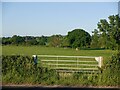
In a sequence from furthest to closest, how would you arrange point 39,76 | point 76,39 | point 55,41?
point 76,39
point 55,41
point 39,76

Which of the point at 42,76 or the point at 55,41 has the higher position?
the point at 55,41

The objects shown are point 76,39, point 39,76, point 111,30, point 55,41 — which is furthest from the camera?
point 76,39

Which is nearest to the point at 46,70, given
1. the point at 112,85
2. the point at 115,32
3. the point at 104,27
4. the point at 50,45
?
the point at 112,85

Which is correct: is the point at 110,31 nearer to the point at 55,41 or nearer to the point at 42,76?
the point at 42,76

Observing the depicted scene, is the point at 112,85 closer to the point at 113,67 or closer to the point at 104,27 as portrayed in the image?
the point at 113,67

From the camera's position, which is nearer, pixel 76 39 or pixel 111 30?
pixel 111 30

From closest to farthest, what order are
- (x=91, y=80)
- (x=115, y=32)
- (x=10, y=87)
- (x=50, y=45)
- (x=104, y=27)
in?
(x=10, y=87) → (x=91, y=80) → (x=115, y=32) → (x=104, y=27) → (x=50, y=45)

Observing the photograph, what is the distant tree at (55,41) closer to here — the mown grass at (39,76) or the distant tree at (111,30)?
the distant tree at (111,30)

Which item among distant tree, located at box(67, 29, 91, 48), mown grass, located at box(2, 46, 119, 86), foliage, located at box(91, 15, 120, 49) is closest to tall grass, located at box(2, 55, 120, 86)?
mown grass, located at box(2, 46, 119, 86)

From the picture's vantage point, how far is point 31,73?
10.0 m

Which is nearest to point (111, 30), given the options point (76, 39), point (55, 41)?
point (55, 41)

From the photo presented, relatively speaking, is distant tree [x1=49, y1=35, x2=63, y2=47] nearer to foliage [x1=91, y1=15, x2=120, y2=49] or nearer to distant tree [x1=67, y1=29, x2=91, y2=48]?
distant tree [x1=67, y1=29, x2=91, y2=48]

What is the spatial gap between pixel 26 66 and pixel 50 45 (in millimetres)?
71884

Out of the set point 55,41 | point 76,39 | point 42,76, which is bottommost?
point 42,76
